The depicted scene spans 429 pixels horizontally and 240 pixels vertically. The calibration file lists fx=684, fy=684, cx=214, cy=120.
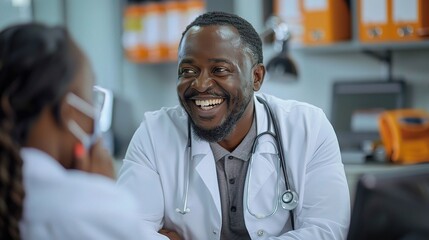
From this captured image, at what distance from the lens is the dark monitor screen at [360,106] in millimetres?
3248

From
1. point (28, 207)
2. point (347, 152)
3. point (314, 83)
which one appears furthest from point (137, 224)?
point (314, 83)

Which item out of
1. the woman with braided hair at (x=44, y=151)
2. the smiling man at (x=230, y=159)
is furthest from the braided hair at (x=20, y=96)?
the smiling man at (x=230, y=159)

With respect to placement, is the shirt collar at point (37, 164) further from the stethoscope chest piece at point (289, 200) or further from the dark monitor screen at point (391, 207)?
the stethoscope chest piece at point (289, 200)

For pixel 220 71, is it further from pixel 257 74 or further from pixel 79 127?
pixel 79 127

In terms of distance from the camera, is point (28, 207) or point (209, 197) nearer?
point (28, 207)

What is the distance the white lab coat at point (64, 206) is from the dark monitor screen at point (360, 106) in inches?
95.6

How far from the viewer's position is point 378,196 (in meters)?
0.91

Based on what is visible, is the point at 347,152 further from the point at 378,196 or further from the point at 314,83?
the point at 378,196

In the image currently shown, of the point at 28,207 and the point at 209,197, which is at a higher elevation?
the point at 28,207

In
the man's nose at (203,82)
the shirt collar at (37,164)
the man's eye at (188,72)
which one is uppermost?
the man's eye at (188,72)

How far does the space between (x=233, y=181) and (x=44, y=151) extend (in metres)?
0.82

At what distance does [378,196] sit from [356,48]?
2384mm

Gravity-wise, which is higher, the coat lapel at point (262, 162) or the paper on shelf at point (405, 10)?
the paper on shelf at point (405, 10)

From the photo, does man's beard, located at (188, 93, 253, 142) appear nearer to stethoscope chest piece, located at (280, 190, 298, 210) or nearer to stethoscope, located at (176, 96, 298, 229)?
stethoscope, located at (176, 96, 298, 229)
